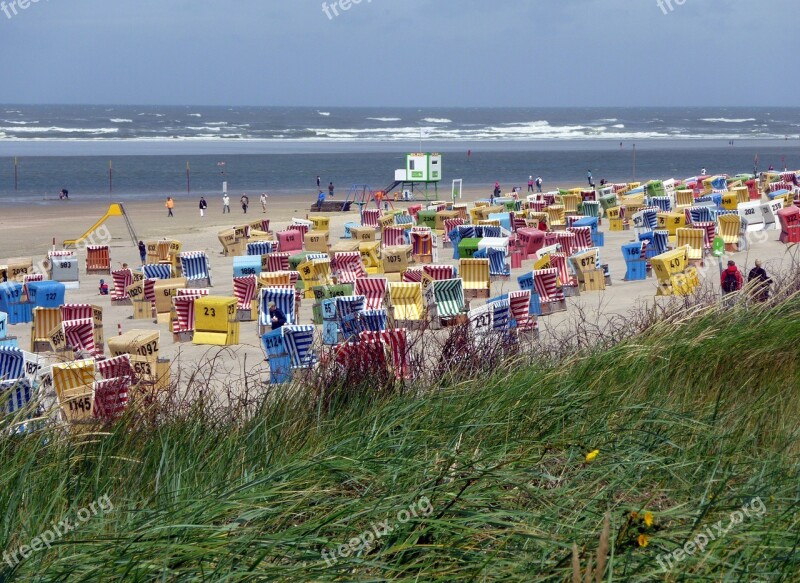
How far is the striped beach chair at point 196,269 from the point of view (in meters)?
24.2

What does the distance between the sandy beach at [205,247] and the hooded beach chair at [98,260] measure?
1.09 ft

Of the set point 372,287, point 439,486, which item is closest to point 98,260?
point 372,287

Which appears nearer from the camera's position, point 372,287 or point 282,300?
point 282,300

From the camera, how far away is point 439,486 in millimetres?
3906

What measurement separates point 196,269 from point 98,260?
499 cm

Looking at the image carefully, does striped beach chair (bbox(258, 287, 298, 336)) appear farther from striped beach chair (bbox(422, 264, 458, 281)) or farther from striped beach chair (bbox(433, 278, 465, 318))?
striped beach chair (bbox(422, 264, 458, 281))

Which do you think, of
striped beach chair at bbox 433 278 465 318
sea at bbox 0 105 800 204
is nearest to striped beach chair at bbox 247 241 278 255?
striped beach chair at bbox 433 278 465 318

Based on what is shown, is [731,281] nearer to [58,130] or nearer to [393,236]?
[393,236]

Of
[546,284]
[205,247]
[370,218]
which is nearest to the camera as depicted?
[546,284]

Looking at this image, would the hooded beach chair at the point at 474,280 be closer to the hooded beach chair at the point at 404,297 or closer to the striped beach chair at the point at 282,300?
the hooded beach chair at the point at 404,297

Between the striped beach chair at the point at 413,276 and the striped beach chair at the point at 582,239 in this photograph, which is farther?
the striped beach chair at the point at 582,239

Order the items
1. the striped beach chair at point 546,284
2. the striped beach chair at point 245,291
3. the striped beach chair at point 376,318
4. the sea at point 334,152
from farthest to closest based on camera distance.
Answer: the sea at point 334,152
the striped beach chair at point 245,291
the striped beach chair at point 546,284
the striped beach chair at point 376,318

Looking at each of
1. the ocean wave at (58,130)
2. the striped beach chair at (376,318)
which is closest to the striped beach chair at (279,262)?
the striped beach chair at (376,318)

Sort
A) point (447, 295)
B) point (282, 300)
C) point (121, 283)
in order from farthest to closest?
1. point (121, 283)
2. point (447, 295)
3. point (282, 300)
